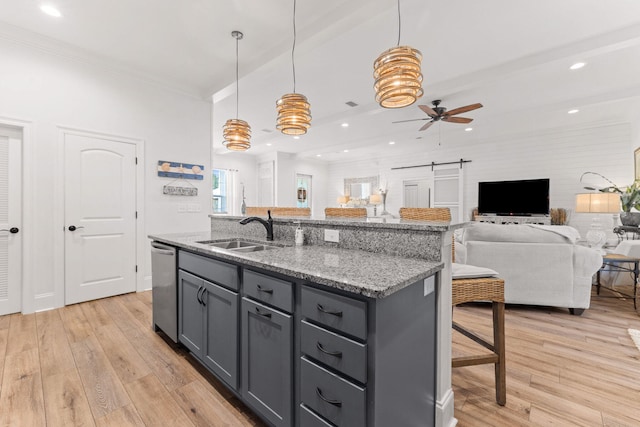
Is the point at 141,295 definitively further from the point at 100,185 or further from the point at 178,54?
the point at 178,54

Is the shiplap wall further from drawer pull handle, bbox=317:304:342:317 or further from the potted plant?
drawer pull handle, bbox=317:304:342:317

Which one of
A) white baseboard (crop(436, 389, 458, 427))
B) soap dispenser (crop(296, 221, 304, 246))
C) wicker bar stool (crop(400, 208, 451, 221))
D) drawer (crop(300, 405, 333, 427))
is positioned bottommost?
white baseboard (crop(436, 389, 458, 427))

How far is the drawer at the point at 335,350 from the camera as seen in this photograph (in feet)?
3.41

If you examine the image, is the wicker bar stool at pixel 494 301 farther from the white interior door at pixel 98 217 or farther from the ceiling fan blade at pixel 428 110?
the white interior door at pixel 98 217

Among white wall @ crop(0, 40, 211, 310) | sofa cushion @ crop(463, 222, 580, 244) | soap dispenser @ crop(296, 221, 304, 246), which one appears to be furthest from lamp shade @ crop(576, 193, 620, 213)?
white wall @ crop(0, 40, 211, 310)

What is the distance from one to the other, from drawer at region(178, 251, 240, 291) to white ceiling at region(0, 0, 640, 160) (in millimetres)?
2359

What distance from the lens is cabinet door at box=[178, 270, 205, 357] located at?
1965 mm

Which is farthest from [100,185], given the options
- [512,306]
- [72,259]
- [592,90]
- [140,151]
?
[592,90]

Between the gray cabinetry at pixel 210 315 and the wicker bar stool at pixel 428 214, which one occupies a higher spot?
the wicker bar stool at pixel 428 214

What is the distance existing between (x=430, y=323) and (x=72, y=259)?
157 inches

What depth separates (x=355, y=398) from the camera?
3.46ft

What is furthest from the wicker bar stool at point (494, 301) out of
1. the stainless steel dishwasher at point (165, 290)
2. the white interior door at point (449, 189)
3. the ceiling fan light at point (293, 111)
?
the white interior door at point (449, 189)

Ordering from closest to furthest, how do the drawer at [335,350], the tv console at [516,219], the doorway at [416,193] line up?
the drawer at [335,350]
the tv console at [516,219]
the doorway at [416,193]

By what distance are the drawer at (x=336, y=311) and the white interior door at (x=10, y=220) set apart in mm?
3733
